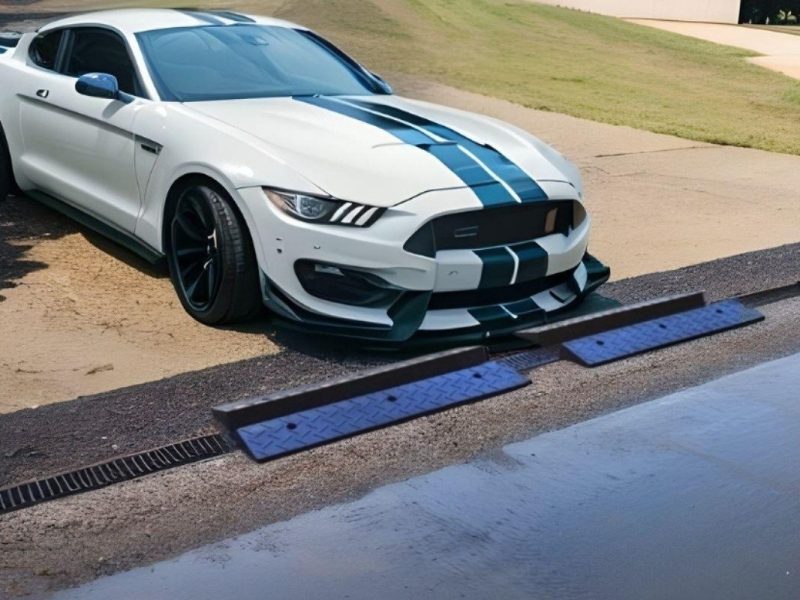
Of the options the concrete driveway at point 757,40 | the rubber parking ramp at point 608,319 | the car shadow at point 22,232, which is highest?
the rubber parking ramp at point 608,319

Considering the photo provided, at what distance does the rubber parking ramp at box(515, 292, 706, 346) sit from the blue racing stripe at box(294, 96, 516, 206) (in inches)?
25.8

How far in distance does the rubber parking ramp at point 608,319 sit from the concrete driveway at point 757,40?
1486 cm

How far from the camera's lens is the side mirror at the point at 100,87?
5.89m

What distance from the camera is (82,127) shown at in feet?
20.6

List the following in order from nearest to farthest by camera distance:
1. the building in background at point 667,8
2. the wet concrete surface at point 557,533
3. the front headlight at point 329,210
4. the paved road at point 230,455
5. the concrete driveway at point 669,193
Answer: the wet concrete surface at point 557,533
the paved road at point 230,455
the front headlight at point 329,210
the concrete driveway at point 669,193
the building in background at point 667,8

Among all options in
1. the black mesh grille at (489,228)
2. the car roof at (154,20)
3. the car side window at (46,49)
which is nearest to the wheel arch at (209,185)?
the black mesh grille at (489,228)

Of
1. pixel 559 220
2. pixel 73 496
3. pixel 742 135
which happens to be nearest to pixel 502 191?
pixel 559 220

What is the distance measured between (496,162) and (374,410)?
5.17ft

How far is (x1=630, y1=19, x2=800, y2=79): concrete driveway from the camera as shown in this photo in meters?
21.8

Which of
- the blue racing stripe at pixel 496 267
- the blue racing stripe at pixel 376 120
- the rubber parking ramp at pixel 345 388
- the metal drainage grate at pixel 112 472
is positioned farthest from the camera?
the blue racing stripe at pixel 376 120

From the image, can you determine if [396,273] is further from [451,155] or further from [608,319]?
[608,319]

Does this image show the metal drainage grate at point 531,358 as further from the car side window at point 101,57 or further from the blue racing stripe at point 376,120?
the car side window at point 101,57

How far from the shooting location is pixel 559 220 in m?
5.58

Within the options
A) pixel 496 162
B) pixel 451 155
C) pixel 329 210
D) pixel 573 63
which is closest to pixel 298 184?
pixel 329 210
